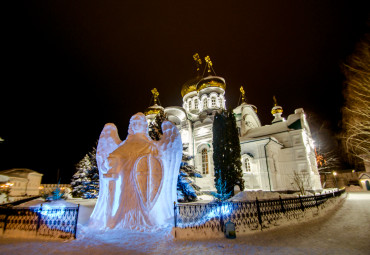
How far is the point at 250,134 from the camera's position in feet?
73.6

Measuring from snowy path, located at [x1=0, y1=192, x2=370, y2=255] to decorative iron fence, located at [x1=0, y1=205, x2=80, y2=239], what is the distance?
0.79 ft

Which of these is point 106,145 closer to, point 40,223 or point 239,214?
point 40,223

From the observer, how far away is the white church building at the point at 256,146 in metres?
18.2

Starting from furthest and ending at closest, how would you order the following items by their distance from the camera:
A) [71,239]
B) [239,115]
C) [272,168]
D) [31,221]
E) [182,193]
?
[239,115], [272,168], [182,193], [31,221], [71,239]

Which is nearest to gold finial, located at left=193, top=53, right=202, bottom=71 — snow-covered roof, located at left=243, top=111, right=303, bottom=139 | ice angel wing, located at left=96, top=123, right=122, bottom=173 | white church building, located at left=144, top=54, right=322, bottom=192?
white church building, located at left=144, top=54, right=322, bottom=192

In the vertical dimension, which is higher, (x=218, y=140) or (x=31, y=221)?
(x=218, y=140)

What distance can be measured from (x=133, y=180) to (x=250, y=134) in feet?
62.8

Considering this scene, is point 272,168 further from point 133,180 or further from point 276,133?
point 133,180

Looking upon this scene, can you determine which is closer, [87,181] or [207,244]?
[207,244]

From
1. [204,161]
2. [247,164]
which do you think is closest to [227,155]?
[247,164]

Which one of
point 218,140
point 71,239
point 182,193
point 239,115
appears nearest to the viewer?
point 71,239

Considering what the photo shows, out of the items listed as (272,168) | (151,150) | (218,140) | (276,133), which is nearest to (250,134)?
(276,133)

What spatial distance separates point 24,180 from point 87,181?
20609 millimetres

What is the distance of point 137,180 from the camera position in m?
5.46
